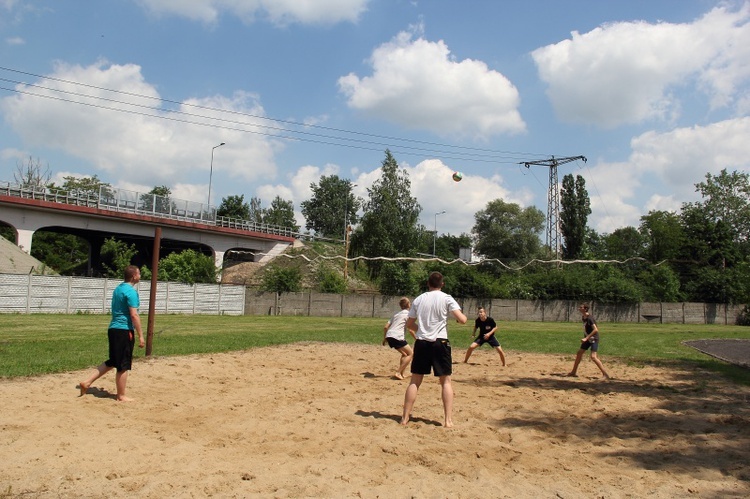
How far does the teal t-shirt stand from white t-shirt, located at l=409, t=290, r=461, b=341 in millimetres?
4157

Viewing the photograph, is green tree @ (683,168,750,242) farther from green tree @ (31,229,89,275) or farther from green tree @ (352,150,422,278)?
green tree @ (31,229,89,275)

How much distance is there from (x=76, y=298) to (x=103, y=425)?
3023 centimetres

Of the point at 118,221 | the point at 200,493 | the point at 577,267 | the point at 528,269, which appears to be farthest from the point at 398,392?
the point at 528,269

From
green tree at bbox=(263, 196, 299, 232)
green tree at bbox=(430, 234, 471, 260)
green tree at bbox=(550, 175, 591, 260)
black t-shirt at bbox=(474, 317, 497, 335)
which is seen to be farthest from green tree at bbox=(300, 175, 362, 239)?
black t-shirt at bbox=(474, 317, 497, 335)

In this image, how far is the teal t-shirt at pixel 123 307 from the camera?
870 cm

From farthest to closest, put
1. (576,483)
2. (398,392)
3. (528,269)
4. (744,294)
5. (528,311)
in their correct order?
(528,269), (744,294), (528,311), (398,392), (576,483)

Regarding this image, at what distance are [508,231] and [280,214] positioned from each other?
4263 cm

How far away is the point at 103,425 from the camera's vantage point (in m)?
7.34

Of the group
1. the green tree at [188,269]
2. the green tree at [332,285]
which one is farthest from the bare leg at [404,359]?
the green tree at [188,269]

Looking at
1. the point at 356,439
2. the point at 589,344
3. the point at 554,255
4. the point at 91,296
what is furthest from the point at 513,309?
the point at 356,439

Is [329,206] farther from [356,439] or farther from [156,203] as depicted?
[356,439]

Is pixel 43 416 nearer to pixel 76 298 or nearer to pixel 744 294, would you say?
pixel 76 298

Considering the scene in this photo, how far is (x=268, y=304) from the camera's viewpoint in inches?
1738

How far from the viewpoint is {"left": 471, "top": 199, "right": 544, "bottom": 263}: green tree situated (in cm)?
8094
